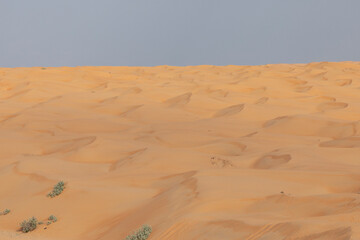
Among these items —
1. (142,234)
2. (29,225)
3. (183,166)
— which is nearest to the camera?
(142,234)

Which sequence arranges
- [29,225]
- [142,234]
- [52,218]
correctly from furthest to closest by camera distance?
[52,218]
[29,225]
[142,234]

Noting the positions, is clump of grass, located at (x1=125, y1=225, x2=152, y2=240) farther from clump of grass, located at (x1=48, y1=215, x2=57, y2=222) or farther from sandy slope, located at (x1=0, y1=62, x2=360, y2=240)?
clump of grass, located at (x1=48, y1=215, x2=57, y2=222)

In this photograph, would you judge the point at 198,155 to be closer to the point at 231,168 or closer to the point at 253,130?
the point at 231,168

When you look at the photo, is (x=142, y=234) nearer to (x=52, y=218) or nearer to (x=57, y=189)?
(x=52, y=218)

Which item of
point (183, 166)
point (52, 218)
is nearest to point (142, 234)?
point (52, 218)

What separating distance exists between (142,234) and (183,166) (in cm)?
242

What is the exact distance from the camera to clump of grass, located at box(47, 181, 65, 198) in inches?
201

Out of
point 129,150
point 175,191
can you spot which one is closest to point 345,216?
point 175,191

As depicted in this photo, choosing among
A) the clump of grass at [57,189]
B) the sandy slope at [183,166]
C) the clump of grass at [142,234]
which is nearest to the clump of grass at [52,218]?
the sandy slope at [183,166]

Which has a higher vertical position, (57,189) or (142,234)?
(57,189)

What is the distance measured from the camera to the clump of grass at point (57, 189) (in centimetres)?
512

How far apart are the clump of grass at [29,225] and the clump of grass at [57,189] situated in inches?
25.5

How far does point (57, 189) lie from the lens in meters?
5.14

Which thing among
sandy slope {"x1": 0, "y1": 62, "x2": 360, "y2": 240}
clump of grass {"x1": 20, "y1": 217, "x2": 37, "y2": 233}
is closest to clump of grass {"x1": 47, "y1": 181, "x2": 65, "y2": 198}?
sandy slope {"x1": 0, "y1": 62, "x2": 360, "y2": 240}
